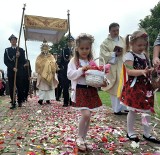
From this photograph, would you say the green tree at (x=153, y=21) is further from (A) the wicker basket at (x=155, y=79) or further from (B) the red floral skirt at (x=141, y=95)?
(A) the wicker basket at (x=155, y=79)

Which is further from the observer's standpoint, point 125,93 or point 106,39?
point 106,39

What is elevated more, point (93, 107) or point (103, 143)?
point (93, 107)

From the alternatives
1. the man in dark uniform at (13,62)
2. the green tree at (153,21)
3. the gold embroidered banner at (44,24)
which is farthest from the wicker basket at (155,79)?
the green tree at (153,21)

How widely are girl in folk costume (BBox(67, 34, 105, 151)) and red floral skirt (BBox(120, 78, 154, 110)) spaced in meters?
0.54

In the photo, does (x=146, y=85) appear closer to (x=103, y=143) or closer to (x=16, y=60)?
(x=103, y=143)

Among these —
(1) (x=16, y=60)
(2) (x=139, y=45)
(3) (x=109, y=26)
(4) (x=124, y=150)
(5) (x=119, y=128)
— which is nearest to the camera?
(4) (x=124, y=150)

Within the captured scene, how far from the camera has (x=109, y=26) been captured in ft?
29.0

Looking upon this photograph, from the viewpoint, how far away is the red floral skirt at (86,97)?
4758 mm

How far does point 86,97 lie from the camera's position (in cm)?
478

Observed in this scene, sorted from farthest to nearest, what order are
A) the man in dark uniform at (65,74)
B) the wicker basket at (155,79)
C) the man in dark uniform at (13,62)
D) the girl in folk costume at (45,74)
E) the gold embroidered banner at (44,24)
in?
the gold embroidered banner at (44,24), the girl in folk costume at (45,74), the man in dark uniform at (65,74), the man in dark uniform at (13,62), the wicker basket at (155,79)

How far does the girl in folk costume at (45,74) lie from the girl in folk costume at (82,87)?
8252 millimetres

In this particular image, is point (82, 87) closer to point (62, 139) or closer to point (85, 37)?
point (85, 37)

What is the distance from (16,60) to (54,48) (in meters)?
70.4

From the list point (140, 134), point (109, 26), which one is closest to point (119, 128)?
point (140, 134)
